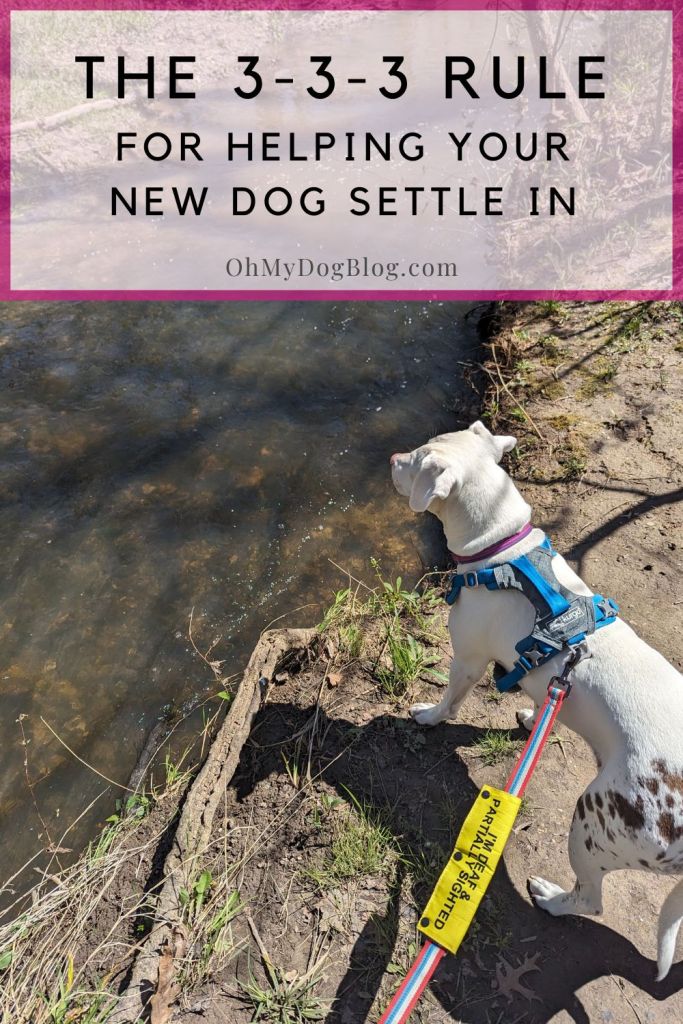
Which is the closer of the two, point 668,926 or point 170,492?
point 668,926

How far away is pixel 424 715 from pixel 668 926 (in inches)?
59.0

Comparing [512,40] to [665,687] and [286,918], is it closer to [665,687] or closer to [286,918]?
[665,687]

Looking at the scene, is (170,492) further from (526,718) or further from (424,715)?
(526,718)

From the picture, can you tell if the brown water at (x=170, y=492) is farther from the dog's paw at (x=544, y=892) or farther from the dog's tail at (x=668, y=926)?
the dog's tail at (x=668, y=926)

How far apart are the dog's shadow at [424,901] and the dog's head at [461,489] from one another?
4.11 ft

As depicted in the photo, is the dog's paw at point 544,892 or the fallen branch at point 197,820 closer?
the fallen branch at point 197,820

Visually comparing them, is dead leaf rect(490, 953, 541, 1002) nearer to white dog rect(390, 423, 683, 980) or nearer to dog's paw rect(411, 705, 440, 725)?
white dog rect(390, 423, 683, 980)

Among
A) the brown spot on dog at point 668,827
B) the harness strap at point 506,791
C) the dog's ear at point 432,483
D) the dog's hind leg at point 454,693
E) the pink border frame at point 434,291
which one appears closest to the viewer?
the harness strap at point 506,791

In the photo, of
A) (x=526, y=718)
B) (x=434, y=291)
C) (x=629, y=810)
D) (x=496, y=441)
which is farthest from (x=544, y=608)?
(x=434, y=291)

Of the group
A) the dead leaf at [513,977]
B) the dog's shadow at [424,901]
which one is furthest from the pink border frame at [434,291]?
the dead leaf at [513,977]

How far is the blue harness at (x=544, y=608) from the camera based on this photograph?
2.87 metres

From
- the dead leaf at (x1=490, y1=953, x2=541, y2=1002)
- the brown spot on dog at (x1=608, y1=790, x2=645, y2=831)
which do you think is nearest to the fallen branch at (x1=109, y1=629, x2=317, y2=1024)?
the dead leaf at (x1=490, y1=953, x2=541, y2=1002)

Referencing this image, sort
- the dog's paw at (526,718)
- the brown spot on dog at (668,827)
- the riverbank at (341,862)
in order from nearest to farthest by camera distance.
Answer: the brown spot on dog at (668,827) < the riverbank at (341,862) < the dog's paw at (526,718)

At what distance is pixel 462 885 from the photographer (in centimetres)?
217
